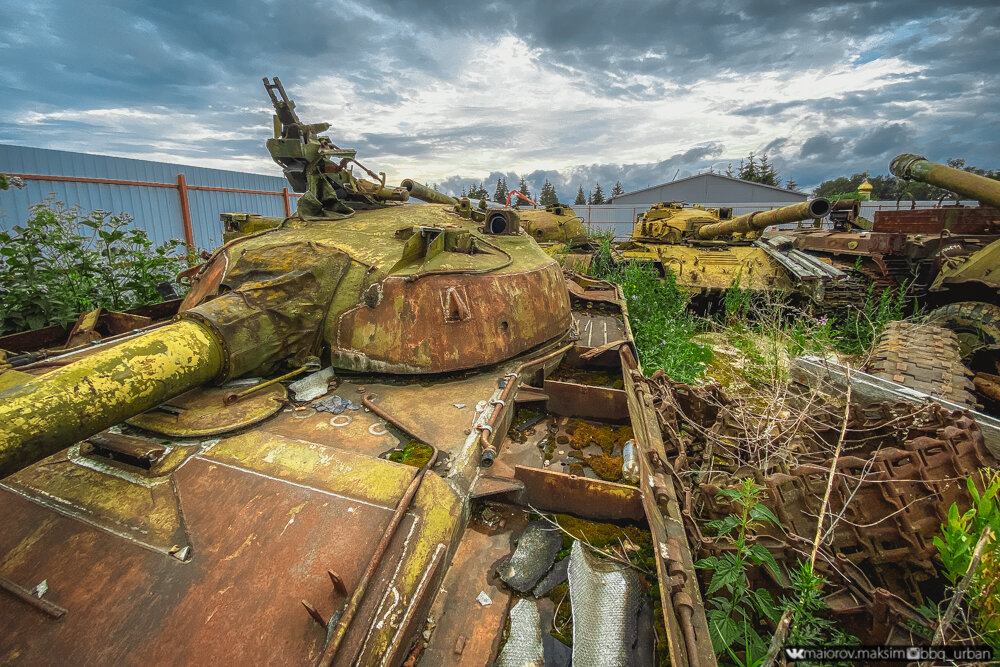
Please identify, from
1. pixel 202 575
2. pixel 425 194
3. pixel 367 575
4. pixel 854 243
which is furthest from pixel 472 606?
pixel 854 243

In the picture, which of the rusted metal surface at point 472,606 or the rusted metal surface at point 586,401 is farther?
the rusted metal surface at point 586,401

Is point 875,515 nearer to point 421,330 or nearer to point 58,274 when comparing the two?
point 421,330

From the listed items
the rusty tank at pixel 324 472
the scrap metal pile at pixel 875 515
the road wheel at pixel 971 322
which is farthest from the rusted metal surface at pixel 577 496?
the road wheel at pixel 971 322

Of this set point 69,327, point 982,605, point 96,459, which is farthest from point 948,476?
point 69,327

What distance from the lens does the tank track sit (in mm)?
4911

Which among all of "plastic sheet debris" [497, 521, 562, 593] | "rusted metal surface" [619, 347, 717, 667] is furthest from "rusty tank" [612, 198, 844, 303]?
"plastic sheet debris" [497, 521, 562, 593]

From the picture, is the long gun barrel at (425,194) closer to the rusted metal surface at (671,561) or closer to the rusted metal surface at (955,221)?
the rusted metal surface at (671,561)

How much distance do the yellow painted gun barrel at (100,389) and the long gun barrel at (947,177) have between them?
30.4 feet

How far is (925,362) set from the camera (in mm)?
5355

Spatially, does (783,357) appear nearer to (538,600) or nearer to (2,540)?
(538,600)

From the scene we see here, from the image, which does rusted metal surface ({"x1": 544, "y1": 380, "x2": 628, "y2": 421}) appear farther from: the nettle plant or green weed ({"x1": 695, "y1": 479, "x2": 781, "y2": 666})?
the nettle plant

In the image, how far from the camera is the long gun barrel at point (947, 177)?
→ 21.6 feet

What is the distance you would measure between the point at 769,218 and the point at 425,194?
25.8 feet

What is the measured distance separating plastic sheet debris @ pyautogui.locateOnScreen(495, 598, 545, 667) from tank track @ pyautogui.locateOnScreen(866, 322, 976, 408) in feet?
16.5
